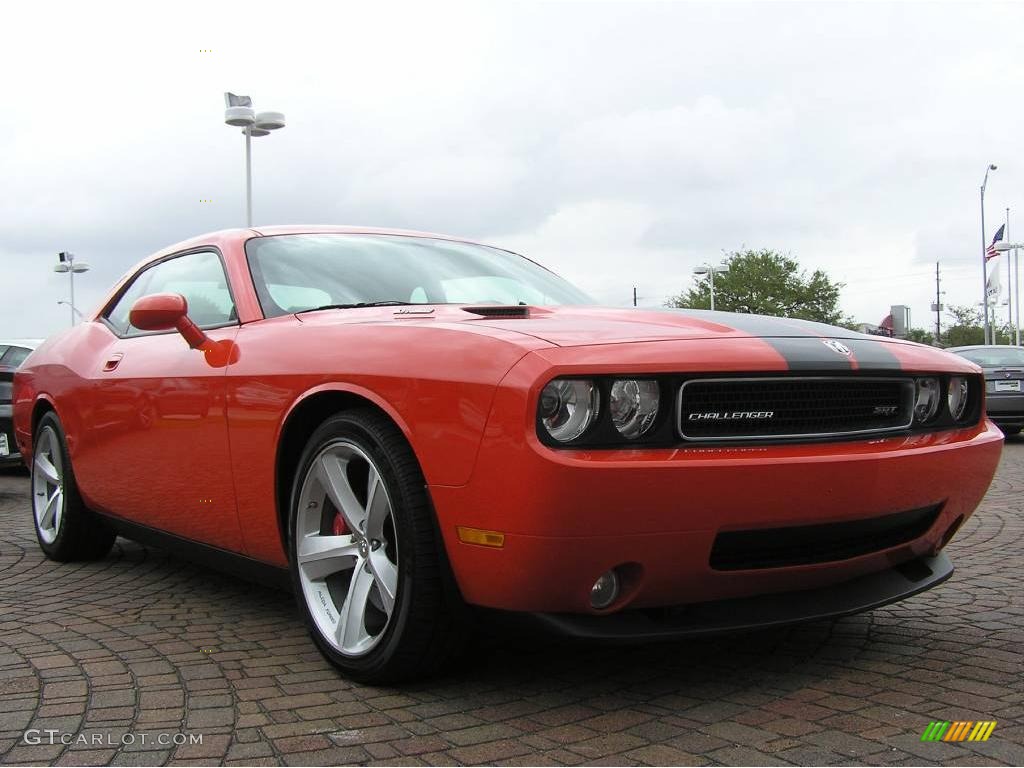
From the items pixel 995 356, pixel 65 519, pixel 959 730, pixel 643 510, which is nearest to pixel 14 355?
pixel 65 519

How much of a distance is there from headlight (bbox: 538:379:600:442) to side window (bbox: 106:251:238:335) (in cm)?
168

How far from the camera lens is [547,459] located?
7.93ft

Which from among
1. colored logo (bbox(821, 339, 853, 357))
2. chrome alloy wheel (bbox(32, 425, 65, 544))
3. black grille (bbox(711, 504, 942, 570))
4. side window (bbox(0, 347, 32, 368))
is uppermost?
colored logo (bbox(821, 339, 853, 357))

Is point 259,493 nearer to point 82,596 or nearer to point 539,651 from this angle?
point 539,651

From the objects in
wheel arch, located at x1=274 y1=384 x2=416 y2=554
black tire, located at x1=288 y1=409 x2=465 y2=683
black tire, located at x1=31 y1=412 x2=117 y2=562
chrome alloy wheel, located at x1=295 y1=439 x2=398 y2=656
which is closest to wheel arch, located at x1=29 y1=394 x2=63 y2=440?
black tire, located at x1=31 y1=412 x2=117 y2=562

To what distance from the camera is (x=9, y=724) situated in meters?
2.65

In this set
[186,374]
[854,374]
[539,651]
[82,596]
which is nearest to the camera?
[854,374]

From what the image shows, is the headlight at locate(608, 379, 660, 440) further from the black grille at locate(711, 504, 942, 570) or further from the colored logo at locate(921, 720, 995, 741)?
the colored logo at locate(921, 720, 995, 741)

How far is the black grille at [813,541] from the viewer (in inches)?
103

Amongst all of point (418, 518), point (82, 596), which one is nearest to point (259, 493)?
point (418, 518)

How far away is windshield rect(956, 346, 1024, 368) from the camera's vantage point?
44.2 feet

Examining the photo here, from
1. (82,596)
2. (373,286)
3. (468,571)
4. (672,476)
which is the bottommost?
(82,596)

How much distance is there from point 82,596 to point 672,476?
2896mm

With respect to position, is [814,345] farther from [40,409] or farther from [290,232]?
[40,409]
